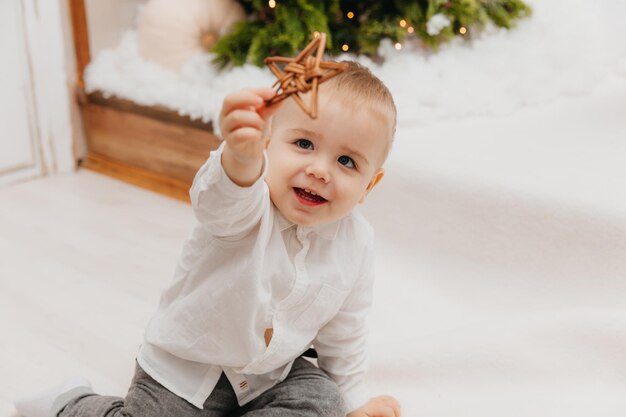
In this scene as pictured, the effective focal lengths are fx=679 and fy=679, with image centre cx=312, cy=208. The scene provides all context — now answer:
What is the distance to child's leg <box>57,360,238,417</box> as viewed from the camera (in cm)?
87

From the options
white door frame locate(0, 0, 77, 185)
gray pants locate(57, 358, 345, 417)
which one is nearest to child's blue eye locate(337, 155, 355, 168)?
gray pants locate(57, 358, 345, 417)

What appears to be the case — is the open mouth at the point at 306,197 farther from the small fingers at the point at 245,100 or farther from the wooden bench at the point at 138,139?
the wooden bench at the point at 138,139

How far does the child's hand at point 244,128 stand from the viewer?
661mm

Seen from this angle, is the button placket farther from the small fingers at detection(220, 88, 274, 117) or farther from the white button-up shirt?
the small fingers at detection(220, 88, 274, 117)

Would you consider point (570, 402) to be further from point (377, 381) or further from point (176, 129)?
point (176, 129)

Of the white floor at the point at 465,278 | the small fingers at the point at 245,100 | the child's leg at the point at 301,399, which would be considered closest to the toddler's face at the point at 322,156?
the small fingers at the point at 245,100

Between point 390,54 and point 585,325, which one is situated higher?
A: point 390,54

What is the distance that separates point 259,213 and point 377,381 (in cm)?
48

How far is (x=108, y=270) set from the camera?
1440 mm

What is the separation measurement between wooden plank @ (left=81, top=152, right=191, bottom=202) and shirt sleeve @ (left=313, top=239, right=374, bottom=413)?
3.05ft

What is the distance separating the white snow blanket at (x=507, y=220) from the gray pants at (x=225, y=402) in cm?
21

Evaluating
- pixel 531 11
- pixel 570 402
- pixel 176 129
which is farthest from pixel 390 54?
pixel 570 402

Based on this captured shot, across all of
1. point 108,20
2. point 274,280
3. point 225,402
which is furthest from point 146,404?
point 108,20

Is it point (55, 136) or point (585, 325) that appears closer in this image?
point (585, 325)
